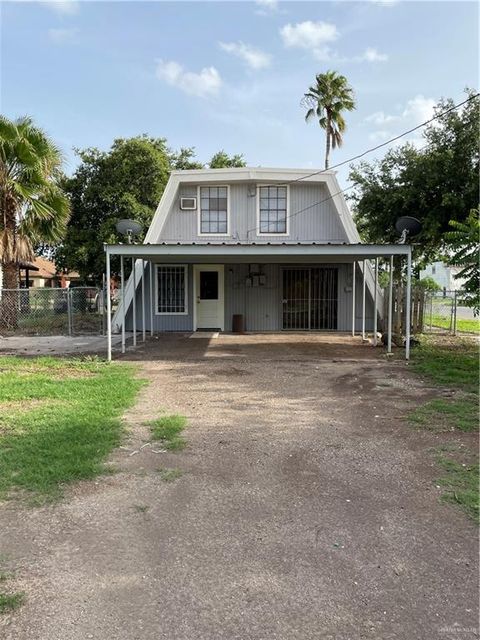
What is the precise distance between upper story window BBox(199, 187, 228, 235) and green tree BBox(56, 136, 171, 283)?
6.83 meters

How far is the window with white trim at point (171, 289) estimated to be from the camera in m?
15.8

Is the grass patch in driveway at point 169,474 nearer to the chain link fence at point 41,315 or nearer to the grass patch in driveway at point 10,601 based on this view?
the grass patch in driveway at point 10,601

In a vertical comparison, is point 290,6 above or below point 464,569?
above

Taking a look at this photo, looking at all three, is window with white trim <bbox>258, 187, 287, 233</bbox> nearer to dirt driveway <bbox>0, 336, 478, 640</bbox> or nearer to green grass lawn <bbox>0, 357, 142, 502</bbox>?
green grass lawn <bbox>0, 357, 142, 502</bbox>

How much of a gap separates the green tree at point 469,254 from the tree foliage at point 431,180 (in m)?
2.79

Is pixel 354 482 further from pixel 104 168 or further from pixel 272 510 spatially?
pixel 104 168

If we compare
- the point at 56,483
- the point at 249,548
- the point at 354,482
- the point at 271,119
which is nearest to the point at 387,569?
the point at 249,548

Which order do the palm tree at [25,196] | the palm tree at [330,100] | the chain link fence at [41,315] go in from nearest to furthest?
the palm tree at [25,196] → the chain link fence at [41,315] → the palm tree at [330,100]

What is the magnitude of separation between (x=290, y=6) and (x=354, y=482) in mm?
8613

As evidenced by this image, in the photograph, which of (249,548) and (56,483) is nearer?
(249,548)

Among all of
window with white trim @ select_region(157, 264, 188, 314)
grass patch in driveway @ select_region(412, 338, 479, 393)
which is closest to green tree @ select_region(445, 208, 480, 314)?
grass patch in driveway @ select_region(412, 338, 479, 393)

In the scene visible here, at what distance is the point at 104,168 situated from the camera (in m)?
22.2

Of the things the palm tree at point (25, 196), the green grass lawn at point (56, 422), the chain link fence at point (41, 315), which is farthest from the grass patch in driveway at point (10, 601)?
the palm tree at point (25, 196)

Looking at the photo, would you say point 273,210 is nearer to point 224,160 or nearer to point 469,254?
point 469,254
